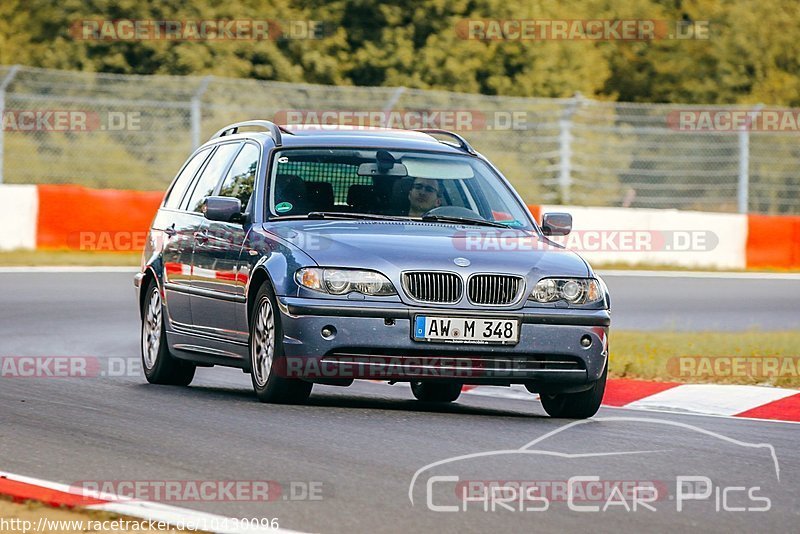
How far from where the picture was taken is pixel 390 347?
28.8ft

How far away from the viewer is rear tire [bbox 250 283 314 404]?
9000 millimetres

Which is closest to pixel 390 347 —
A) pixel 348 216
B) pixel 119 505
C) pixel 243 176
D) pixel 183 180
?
pixel 348 216

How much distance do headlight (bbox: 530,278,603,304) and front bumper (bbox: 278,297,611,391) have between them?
0.29 ft

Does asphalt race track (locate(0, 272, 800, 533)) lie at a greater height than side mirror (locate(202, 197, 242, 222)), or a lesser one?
lesser

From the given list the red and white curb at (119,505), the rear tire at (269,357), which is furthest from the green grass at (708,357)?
the red and white curb at (119,505)

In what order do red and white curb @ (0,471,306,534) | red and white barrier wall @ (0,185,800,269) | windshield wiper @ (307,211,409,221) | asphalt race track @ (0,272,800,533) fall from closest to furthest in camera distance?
red and white curb @ (0,471,306,534) < asphalt race track @ (0,272,800,533) < windshield wiper @ (307,211,409,221) < red and white barrier wall @ (0,185,800,269)

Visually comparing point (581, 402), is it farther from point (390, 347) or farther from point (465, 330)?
point (390, 347)

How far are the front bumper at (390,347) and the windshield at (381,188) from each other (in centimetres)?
114

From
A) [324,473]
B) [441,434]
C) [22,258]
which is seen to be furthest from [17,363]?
[22,258]

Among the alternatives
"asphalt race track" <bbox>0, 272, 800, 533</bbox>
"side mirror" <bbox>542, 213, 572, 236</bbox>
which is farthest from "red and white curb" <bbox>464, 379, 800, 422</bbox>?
"side mirror" <bbox>542, 213, 572, 236</bbox>

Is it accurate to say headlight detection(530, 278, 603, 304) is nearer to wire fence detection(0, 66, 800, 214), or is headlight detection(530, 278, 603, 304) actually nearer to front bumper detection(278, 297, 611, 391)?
front bumper detection(278, 297, 611, 391)

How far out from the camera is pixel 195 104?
26625 mm

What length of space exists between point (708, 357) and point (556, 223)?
2.87 metres

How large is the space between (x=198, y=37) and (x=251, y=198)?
28.9 m
